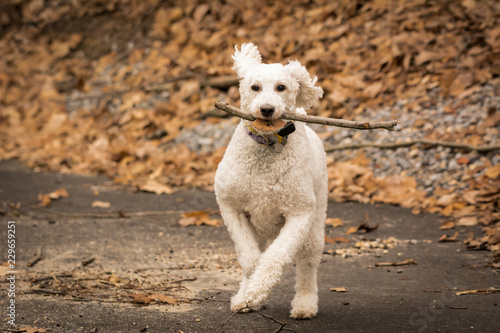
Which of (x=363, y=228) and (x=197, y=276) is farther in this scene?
(x=363, y=228)

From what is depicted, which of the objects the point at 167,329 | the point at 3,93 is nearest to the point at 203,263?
the point at 167,329

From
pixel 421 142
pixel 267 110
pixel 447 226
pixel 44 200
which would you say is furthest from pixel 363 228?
pixel 44 200

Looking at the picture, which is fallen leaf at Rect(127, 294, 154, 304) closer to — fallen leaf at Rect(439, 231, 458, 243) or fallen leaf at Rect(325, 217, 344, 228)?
fallen leaf at Rect(325, 217, 344, 228)

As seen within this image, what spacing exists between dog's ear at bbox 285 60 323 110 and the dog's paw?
1518mm

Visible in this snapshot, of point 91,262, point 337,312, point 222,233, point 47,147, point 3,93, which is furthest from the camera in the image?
point 3,93

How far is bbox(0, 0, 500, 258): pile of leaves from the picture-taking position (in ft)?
33.2

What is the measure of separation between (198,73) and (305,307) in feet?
31.8

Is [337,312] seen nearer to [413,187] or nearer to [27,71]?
[413,187]

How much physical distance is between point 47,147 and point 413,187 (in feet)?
27.3

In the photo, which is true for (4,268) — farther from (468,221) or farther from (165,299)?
(468,221)

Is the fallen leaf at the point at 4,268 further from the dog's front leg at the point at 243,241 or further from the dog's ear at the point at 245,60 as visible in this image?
the dog's ear at the point at 245,60

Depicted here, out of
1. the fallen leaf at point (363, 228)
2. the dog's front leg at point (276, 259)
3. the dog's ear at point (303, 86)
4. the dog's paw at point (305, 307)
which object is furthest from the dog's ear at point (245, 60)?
the fallen leaf at point (363, 228)

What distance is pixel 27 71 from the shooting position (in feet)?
55.9

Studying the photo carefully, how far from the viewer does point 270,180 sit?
4383 mm
